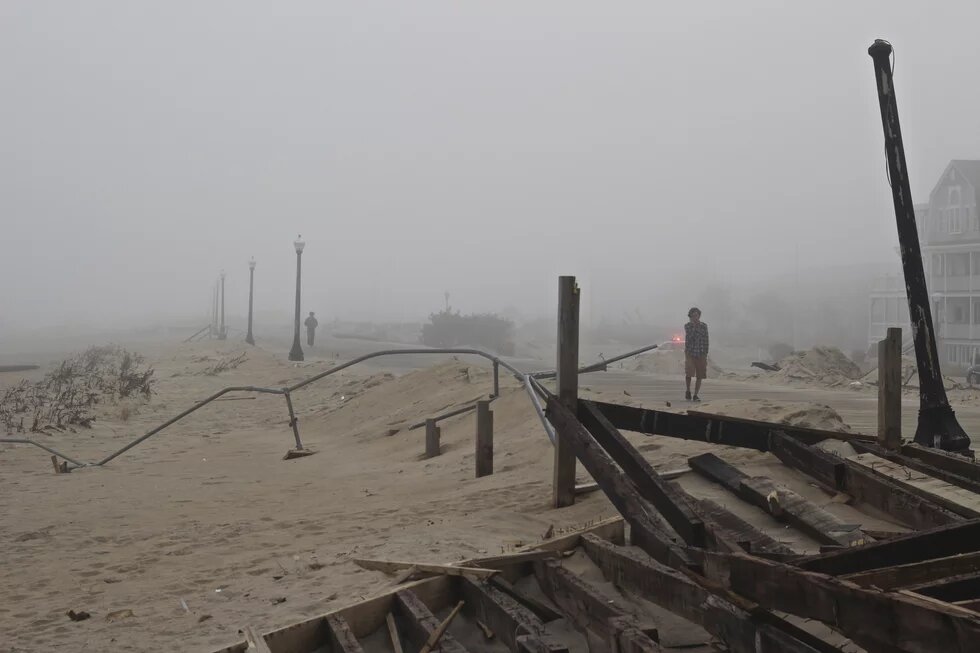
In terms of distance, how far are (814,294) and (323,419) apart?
103498 millimetres

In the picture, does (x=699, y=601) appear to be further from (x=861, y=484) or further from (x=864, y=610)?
(x=861, y=484)

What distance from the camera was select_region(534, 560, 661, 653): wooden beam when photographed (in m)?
3.59

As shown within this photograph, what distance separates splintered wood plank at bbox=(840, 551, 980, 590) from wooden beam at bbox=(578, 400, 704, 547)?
129 centimetres

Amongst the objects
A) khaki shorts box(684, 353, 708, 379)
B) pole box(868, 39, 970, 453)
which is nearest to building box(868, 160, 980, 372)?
khaki shorts box(684, 353, 708, 379)

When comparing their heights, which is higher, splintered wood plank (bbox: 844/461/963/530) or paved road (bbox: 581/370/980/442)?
splintered wood plank (bbox: 844/461/963/530)

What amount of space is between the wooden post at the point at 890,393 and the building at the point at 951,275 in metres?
32.8

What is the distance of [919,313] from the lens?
25.9 feet

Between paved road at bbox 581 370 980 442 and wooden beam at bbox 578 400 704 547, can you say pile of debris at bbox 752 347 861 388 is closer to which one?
paved road at bbox 581 370 980 442

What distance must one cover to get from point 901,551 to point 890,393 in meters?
3.91

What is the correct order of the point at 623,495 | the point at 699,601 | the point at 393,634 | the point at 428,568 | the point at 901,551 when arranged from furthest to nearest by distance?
the point at 623,495 → the point at 428,568 → the point at 393,634 → the point at 699,601 → the point at 901,551

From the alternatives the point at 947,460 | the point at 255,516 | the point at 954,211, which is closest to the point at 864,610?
the point at 947,460

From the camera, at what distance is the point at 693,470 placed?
7.14 m

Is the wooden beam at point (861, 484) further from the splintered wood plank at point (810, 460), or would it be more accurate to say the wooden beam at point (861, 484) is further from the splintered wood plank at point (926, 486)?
the splintered wood plank at point (926, 486)

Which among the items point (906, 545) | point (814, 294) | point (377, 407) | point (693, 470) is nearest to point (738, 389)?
point (377, 407)
